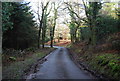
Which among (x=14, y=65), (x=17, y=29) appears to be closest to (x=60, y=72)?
(x=14, y=65)

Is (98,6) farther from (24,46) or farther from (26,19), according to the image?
(24,46)

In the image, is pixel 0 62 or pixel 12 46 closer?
pixel 0 62

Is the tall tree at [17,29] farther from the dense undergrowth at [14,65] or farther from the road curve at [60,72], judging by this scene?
the road curve at [60,72]

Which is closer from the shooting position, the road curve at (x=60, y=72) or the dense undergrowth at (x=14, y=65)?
the dense undergrowth at (x=14, y=65)

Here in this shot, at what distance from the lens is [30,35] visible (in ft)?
73.3

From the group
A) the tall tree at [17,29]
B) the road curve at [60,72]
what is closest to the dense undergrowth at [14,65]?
the road curve at [60,72]

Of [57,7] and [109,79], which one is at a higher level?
[57,7]

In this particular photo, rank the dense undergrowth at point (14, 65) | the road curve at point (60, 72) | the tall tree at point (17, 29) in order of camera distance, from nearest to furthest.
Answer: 1. the dense undergrowth at point (14, 65)
2. the road curve at point (60, 72)
3. the tall tree at point (17, 29)

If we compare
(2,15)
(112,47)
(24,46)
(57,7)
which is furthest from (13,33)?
(57,7)

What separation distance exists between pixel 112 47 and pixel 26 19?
14402 mm

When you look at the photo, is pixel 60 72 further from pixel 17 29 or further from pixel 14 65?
pixel 17 29

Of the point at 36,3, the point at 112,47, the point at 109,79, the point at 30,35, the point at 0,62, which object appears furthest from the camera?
the point at 36,3

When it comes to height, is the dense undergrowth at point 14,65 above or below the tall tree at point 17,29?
below

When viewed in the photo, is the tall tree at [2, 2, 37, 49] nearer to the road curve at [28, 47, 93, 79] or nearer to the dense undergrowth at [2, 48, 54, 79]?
the dense undergrowth at [2, 48, 54, 79]
